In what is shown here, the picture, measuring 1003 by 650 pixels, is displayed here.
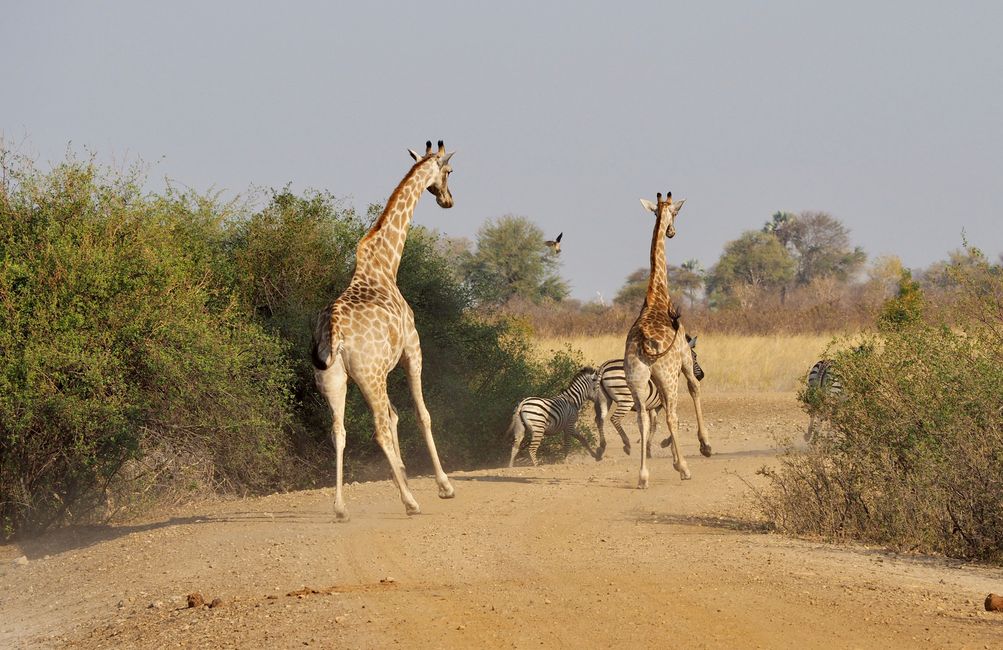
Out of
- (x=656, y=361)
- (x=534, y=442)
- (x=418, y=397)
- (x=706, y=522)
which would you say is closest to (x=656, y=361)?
(x=656, y=361)

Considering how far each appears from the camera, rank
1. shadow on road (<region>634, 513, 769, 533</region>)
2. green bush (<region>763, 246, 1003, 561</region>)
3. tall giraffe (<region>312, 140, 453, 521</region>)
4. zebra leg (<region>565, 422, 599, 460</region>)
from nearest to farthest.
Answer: green bush (<region>763, 246, 1003, 561</region>) < shadow on road (<region>634, 513, 769, 533</region>) < tall giraffe (<region>312, 140, 453, 521</region>) < zebra leg (<region>565, 422, 599, 460</region>)

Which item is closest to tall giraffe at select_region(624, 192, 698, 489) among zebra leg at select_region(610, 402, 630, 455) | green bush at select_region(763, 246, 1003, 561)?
green bush at select_region(763, 246, 1003, 561)

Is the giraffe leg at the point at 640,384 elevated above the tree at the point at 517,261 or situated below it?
below

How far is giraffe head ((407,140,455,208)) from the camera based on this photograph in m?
12.0

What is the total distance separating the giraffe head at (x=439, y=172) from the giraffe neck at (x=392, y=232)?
0.03 metres

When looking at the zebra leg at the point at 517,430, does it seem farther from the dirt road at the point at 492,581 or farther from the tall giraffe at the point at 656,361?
the dirt road at the point at 492,581

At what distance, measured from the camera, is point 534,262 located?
51438 mm

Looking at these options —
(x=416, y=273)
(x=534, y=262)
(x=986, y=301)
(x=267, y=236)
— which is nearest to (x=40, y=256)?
(x=267, y=236)

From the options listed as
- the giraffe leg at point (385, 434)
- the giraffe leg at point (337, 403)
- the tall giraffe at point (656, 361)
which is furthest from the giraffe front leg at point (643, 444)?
the giraffe leg at point (337, 403)

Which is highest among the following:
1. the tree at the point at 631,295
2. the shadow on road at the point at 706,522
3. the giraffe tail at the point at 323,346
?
the tree at the point at 631,295

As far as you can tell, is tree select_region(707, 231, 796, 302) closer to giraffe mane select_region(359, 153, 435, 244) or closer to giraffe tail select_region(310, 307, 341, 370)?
giraffe mane select_region(359, 153, 435, 244)

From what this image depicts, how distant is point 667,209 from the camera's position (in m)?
13.6

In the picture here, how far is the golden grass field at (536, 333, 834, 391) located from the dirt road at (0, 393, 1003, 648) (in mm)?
13260

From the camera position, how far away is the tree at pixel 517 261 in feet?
164
